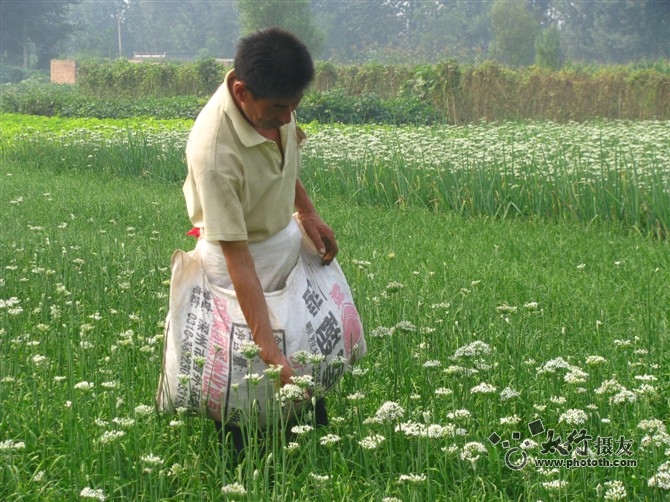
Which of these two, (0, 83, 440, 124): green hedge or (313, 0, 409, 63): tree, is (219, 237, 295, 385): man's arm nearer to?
(0, 83, 440, 124): green hedge

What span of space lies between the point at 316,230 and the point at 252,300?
0.64m

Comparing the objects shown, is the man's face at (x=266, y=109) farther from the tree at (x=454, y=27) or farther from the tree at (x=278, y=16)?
the tree at (x=454, y=27)

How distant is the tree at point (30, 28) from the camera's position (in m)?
69.4

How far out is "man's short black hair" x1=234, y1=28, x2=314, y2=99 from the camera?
3.04 metres

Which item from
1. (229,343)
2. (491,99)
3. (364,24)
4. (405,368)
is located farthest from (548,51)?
(229,343)

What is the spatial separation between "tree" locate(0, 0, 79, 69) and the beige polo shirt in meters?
70.0

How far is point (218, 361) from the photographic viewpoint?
10.3 feet

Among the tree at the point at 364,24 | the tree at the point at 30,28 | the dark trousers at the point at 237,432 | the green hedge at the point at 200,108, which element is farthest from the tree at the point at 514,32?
the dark trousers at the point at 237,432

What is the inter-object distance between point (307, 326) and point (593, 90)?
19495 mm

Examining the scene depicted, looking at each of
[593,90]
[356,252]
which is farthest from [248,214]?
[593,90]

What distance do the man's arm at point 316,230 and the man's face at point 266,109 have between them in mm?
525

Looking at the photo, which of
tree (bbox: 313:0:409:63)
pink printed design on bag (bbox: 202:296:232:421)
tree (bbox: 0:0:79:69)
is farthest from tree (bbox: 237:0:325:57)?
pink printed design on bag (bbox: 202:296:232:421)

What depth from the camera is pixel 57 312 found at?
4082 mm

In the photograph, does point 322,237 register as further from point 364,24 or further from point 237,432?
point 364,24
